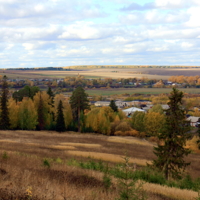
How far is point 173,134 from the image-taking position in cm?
2266

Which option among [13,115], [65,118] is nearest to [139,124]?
[65,118]

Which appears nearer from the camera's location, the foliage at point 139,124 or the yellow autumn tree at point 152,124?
the yellow autumn tree at point 152,124

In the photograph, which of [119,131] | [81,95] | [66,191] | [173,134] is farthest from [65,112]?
[66,191]

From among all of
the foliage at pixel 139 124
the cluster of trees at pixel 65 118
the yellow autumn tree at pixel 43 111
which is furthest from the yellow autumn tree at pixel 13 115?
the foliage at pixel 139 124

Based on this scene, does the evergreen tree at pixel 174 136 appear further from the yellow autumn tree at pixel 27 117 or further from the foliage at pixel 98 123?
the foliage at pixel 98 123

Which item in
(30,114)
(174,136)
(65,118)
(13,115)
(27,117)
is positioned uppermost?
(174,136)

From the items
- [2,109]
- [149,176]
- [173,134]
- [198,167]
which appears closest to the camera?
[149,176]

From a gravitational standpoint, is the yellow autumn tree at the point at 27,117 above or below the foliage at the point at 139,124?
above

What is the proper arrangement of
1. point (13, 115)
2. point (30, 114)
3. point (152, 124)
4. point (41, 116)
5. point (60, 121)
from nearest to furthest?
point (60, 121)
point (30, 114)
point (13, 115)
point (41, 116)
point (152, 124)

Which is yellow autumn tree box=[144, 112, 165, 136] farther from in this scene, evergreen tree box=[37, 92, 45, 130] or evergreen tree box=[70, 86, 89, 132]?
evergreen tree box=[37, 92, 45, 130]

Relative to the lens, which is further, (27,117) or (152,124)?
(152,124)

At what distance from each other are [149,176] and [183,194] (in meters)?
3.40

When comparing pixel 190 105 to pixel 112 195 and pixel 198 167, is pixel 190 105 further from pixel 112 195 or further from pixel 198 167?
pixel 112 195

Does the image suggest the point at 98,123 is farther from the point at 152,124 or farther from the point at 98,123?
the point at 152,124
